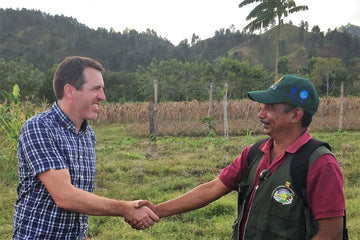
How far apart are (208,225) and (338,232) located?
3.00m

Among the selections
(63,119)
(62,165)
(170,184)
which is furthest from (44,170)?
(170,184)

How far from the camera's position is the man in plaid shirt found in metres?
1.86

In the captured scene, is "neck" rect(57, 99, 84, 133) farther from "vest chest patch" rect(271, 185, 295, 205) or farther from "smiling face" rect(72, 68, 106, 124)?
"vest chest patch" rect(271, 185, 295, 205)

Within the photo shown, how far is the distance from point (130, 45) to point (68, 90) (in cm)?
8503

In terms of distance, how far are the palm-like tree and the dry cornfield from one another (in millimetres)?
5110

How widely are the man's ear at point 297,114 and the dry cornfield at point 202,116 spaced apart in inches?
494

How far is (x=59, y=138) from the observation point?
1976 mm

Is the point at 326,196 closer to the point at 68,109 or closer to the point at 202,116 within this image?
the point at 68,109

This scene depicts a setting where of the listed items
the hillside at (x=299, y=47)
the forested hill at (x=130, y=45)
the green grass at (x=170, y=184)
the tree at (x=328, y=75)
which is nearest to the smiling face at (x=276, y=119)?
the green grass at (x=170, y=184)

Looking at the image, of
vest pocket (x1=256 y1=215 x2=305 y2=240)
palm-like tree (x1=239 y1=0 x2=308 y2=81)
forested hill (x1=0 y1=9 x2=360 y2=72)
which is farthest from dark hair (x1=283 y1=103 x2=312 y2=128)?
forested hill (x1=0 y1=9 x2=360 y2=72)

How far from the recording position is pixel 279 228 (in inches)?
69.7

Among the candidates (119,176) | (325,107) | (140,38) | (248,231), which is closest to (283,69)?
(325,107)

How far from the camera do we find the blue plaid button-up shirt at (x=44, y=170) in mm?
1872

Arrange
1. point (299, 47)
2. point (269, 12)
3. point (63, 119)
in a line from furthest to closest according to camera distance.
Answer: point (299, 47), point (269, 12), point (63, 119)
